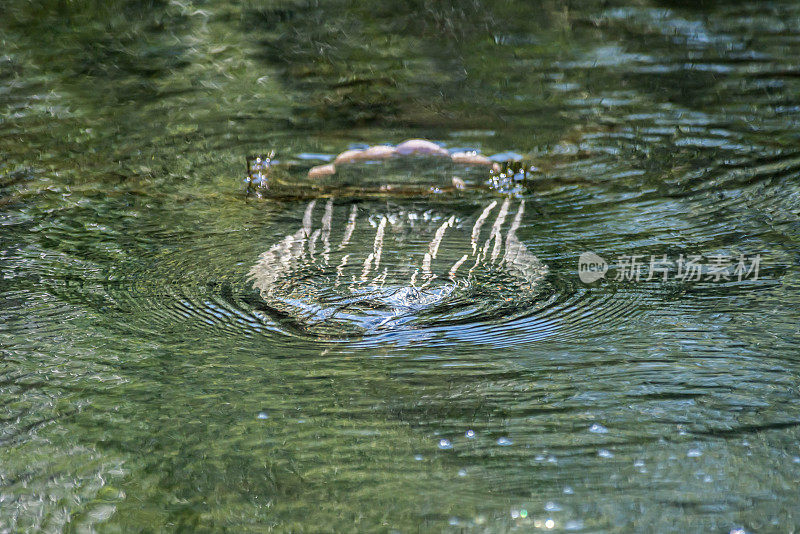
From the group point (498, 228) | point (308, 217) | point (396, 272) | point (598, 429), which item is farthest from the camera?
point (308, 217)

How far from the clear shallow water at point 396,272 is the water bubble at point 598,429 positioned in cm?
2

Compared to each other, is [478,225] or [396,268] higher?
[478,225]

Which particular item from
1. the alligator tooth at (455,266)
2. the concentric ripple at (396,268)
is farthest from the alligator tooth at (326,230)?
the alligator tooth at (455,266)

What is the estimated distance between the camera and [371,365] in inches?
58.4

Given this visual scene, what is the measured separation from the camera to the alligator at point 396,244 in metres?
1.74

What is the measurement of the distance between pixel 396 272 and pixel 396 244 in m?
0.21

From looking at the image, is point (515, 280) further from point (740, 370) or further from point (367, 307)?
point (740, 370)

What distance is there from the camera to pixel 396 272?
1.92m

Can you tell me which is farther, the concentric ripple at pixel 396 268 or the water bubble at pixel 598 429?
the concentric ripple at pixel 396 268

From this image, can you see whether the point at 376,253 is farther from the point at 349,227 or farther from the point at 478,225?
the point at 478,225

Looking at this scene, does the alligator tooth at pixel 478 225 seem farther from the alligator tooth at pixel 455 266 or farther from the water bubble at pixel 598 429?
the water bubble at pixel 598 429

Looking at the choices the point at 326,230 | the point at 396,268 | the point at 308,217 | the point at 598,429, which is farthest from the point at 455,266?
the point at 598,429

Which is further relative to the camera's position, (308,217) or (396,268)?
(308,217)

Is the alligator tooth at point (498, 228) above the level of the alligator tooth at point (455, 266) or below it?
above
